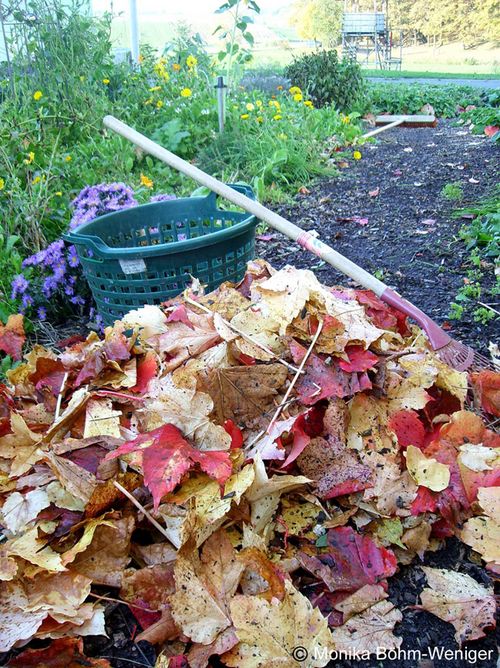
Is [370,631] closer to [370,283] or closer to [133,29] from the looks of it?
[370,283]

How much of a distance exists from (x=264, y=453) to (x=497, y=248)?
1.96 m

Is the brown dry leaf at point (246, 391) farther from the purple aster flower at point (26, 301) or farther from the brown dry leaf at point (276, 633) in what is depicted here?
the purple aster flower at point (26, 301)

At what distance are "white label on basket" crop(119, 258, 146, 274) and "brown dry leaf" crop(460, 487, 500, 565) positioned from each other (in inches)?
42.9

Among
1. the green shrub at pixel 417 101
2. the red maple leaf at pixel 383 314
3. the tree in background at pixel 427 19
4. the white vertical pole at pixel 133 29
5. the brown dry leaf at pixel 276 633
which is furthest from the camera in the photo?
the tree in background at pixel 427 19

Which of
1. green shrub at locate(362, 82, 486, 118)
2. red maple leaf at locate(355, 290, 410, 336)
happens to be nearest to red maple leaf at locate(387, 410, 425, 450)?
red maple leaf at locate(355, 290, 410, 336)

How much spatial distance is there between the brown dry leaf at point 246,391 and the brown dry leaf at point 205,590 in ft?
0.86

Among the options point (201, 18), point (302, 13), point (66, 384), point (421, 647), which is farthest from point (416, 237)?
point (302, 13)

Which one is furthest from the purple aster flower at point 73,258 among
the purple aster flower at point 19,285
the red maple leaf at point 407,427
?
the red maple leaf at point 407,427

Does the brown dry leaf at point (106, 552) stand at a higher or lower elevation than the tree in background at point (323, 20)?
lower

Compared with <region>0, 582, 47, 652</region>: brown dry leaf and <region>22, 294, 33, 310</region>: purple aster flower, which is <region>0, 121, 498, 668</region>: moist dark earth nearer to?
<region>0, 582, 47, 652</region>: brown dry leaf

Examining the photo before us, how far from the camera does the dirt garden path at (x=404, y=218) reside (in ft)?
8.07

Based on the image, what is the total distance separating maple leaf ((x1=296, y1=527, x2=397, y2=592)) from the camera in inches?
37.7

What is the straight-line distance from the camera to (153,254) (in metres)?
1.63

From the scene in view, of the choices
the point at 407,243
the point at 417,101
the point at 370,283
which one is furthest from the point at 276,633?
the point at 417,101
